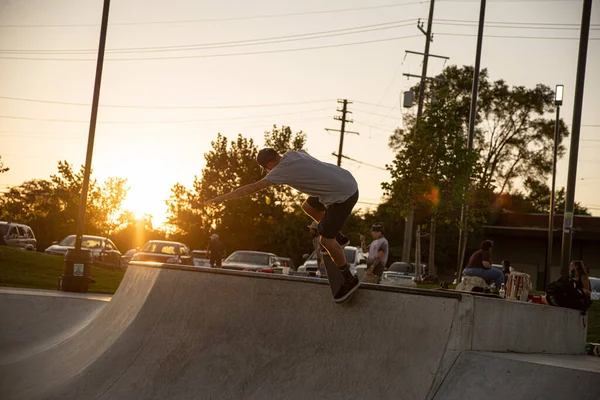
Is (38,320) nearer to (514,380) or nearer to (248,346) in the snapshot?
(248,346)

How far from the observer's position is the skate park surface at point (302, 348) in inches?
220

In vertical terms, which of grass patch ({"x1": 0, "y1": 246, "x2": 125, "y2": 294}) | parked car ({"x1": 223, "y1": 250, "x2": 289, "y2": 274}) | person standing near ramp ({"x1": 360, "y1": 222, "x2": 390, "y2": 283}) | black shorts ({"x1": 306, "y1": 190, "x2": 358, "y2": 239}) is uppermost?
black shorts ({"x1": 306, "y1": 190, "x2": 358, "y2": 239})

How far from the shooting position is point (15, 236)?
31.2 m

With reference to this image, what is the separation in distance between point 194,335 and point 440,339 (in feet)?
9.71

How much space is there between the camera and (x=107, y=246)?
30547mm

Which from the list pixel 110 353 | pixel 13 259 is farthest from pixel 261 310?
pixel 13 259

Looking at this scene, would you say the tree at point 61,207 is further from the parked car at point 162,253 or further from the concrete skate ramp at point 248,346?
the concrete skate ramp at point 248,346

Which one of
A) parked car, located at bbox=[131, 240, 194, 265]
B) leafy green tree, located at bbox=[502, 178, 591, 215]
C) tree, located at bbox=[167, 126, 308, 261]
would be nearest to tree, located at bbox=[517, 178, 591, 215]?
leafy green tree, located at bbox=[502, 178, 591, 215]

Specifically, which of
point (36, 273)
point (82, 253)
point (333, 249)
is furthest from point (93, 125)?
point (333, 249)

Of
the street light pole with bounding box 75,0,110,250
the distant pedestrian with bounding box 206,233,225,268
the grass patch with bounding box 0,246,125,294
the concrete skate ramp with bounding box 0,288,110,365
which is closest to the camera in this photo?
the concrete skate ramp with bounding box 0,288,110,365

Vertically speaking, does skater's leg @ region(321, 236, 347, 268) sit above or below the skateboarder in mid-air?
below

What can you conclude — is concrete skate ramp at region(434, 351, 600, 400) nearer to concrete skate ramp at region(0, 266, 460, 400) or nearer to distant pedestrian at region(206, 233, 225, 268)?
concrete skate ramp at region(0, 266, 460, 400)

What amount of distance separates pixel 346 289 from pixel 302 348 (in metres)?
0.71

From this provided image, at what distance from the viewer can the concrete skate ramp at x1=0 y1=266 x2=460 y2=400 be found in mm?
5895
